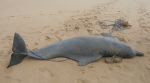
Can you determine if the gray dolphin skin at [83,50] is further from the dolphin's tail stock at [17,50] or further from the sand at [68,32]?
the sand at [68,32]

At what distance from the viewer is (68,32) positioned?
14.6 ft

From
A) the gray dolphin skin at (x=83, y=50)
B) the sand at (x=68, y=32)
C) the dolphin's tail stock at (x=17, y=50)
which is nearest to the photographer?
the sand at (x=68, y=32)

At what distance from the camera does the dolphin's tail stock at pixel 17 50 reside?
120 inches

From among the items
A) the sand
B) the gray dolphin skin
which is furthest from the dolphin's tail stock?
the sand

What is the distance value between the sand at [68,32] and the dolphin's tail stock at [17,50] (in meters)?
0.11

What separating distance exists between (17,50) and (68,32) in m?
1.70

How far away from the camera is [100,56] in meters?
3.36

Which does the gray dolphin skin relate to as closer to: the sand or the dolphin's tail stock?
the dolphin's tail stock

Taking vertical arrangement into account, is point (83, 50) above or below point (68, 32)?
below

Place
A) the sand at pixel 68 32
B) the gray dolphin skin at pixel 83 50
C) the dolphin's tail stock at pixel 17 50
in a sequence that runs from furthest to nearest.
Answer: the gray dolphin skin at pixel 83 50 < the dolphin's tail stock at pixel 17 50 < the sand at pixel 68 32

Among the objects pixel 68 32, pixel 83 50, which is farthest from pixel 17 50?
pixel 68 32

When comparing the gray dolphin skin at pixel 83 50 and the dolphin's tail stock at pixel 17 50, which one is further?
the gray dolphin skin at pixel 83 50

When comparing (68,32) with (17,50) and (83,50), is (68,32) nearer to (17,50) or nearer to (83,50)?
(83,50)

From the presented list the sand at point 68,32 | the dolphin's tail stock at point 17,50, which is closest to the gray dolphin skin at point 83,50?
the dolphin's tail stock at point 17,50
